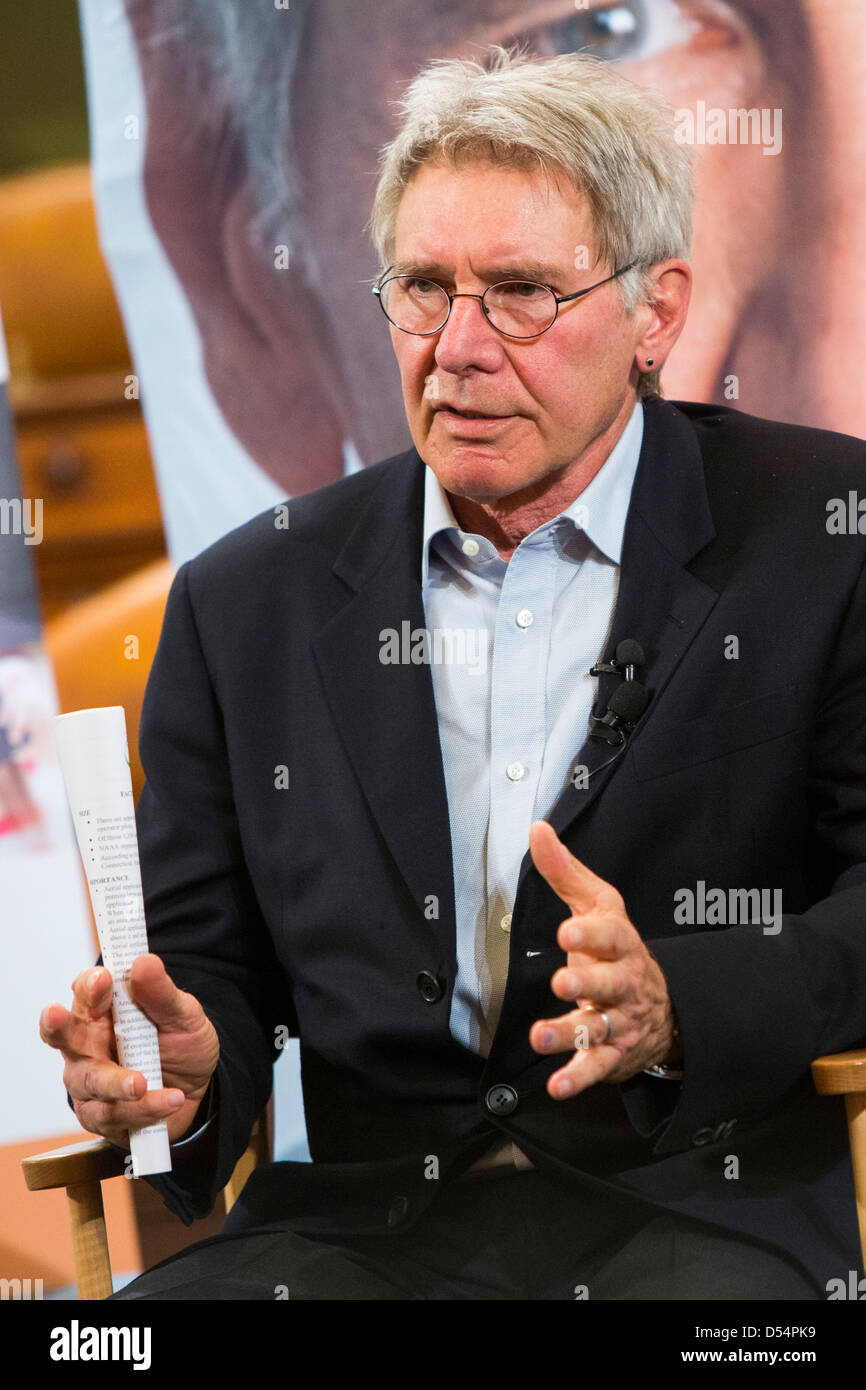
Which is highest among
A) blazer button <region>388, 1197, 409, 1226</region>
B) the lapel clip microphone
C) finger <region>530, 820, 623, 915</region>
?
the lapel clip microphone

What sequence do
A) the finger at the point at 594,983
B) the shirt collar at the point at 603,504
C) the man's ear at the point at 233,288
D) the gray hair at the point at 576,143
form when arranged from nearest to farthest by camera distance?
the finger at the point at 594,983 < the gray hair at the point at 576,143 < the shirt collar at the point at 603,504 < the man's ear at the point at 233,288

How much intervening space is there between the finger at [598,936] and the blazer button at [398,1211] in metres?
0.58

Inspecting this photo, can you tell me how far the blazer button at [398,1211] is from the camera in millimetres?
1734

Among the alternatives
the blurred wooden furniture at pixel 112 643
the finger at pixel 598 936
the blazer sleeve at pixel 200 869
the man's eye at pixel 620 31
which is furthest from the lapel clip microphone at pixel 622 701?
the man's eye at pixel 620 31

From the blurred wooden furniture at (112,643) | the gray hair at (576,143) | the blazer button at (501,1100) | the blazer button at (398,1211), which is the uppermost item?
the gray hair at (576,143)

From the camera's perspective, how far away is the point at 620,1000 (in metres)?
1.39

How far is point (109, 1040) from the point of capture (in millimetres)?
Answer: 1512

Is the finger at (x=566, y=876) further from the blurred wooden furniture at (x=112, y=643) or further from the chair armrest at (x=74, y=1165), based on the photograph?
the blurred wooden furniture at (x=112, y=643)

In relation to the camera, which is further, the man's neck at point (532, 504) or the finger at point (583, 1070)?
the man's neck at point (532, 504)

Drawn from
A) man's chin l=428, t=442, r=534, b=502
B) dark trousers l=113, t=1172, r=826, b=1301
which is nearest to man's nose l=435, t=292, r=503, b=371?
man's chin l=428, t=442, r=534, b=502

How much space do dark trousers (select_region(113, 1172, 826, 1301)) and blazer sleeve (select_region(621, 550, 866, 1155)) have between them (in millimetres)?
134

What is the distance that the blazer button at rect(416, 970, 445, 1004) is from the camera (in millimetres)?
1755

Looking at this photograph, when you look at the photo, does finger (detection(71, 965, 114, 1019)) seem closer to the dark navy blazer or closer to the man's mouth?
the dark navy blazer

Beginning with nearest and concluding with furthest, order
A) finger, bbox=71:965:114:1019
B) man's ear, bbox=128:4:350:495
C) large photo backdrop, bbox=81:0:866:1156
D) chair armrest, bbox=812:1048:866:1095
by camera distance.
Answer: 1. finger, bbox=71:965:114:1019
2. chair armrest, bbox=812:1048:866:1095
3. large photo backdrop, bbox=81:0:866:1156
4. man's ear, bbox=128:4:350:495
